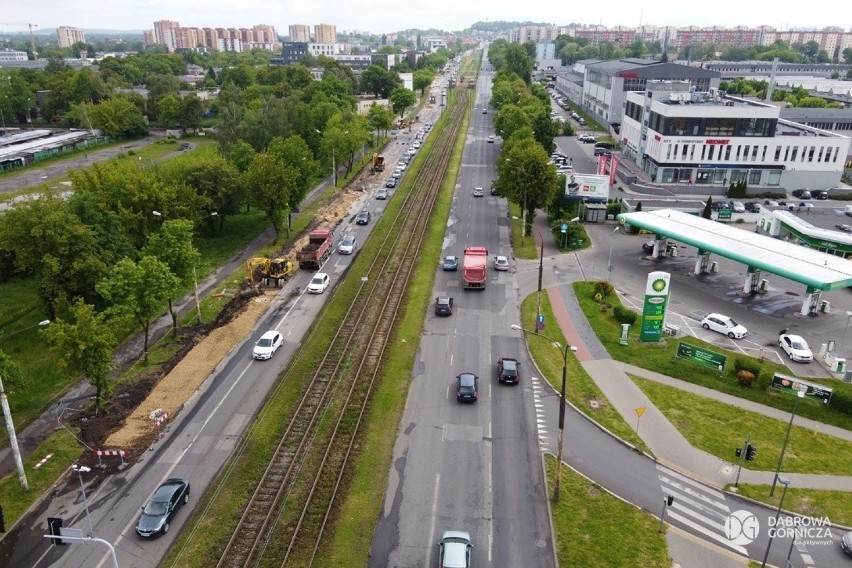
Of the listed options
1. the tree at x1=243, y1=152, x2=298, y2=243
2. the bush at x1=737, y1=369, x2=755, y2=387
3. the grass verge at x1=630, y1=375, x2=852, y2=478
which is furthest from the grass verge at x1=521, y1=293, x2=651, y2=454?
the tree at x1=243, y1=152, x2=298, y2=243

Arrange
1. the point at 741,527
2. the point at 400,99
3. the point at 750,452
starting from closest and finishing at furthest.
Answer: the point at 741,527
the point at 750,452
the point at 400,99

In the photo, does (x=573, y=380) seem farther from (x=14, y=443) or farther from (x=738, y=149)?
(x=738, y=149)

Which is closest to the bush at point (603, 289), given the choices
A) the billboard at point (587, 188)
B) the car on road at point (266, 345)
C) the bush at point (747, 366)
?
the bush at point (747, 366)

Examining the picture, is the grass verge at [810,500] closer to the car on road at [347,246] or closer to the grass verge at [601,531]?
the grass verge at [601,531]

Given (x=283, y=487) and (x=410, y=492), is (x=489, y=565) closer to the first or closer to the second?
(x=410, y=492)

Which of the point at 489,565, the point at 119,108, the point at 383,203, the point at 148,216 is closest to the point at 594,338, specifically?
the point at 489,565

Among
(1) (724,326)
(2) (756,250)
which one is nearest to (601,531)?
(1) (724,326)
